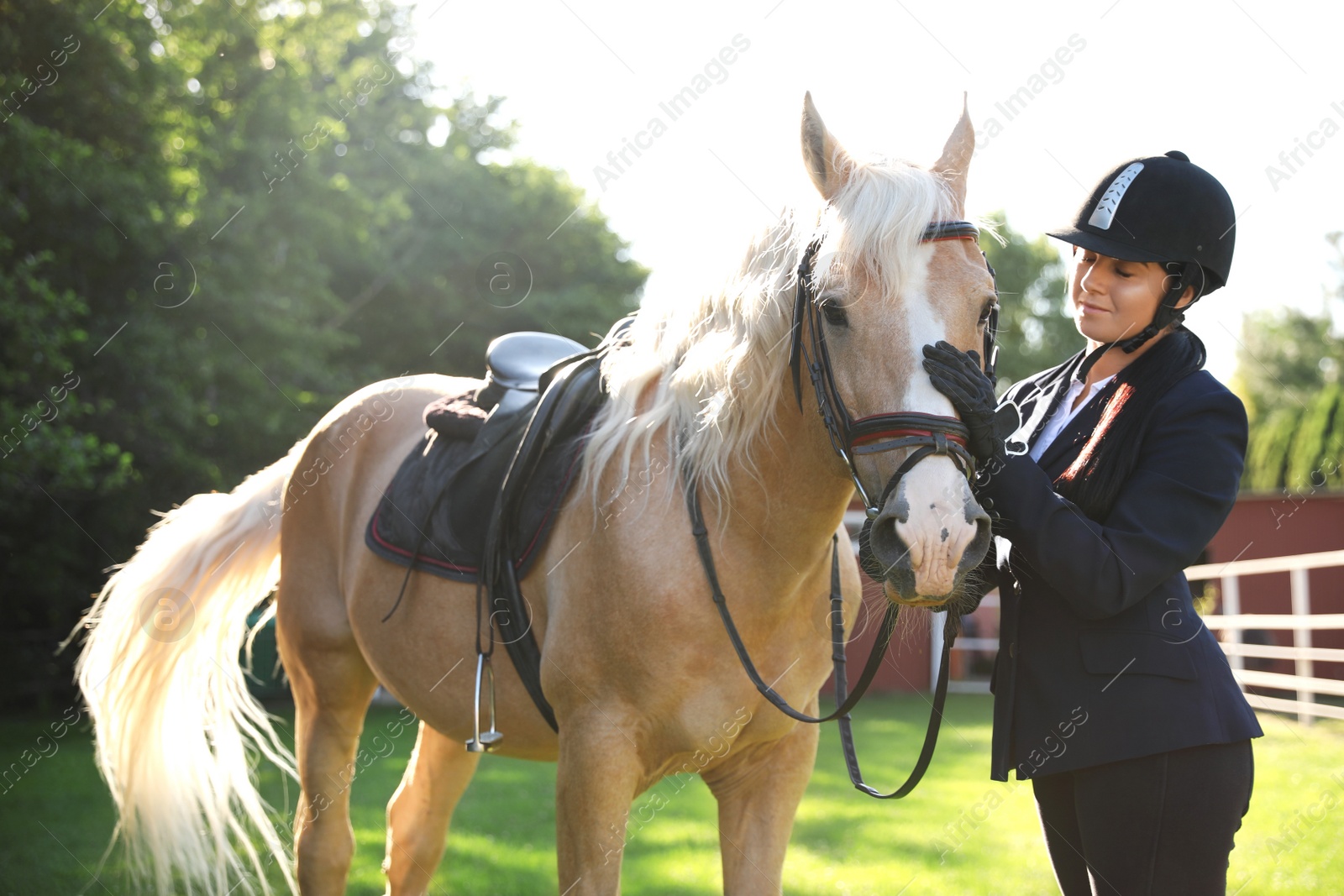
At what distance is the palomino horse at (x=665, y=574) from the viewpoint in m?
1.72

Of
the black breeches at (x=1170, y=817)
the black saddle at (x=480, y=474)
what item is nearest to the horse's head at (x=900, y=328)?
the black breeches at (x=1170, y=817)

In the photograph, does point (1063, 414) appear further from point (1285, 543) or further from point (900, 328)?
point (1285, 543)

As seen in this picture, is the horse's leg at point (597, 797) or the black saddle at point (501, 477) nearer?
the horse's leg at point (597, 797)

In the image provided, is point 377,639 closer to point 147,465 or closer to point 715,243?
point 715,243

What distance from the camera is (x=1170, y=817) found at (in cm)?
165

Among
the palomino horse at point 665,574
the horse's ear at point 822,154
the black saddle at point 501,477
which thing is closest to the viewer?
the palomino horse at point 665,574

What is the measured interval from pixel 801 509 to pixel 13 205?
8.30 meters

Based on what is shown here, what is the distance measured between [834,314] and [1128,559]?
66 centimetres

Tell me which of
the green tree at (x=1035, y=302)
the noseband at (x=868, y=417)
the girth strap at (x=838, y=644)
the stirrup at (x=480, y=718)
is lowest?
the stirrup at (x=480, y=718)

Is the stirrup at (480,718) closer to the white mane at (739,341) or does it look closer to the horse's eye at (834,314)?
the white mane at (739,341)

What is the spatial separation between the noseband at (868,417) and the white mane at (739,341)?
37 mm

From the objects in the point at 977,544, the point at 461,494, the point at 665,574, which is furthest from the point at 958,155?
the point at 461,494

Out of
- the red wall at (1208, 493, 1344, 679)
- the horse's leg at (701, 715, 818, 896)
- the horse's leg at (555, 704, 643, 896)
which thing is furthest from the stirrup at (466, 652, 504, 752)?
the red wall at (1208, 493, 1344, 679)

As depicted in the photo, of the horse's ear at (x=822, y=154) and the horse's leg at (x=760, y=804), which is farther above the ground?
the horse's ear at (x=822, y=154)
